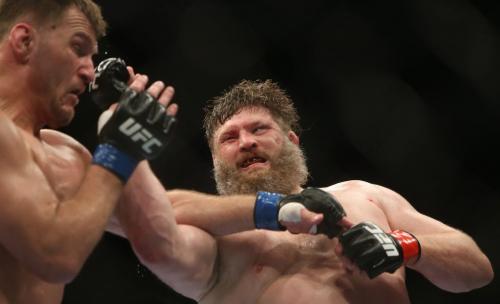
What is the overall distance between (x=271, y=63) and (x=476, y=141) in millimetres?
1019

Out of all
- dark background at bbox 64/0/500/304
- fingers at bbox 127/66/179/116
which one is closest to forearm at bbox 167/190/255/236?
fingers at bbox 127/66/179/116

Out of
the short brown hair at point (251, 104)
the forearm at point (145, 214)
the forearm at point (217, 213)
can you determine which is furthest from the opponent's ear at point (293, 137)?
the forearm at point (145, 214)

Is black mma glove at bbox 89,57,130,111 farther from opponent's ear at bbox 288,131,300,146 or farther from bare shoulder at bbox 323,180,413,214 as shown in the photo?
opponent's ear at bbox 288,131,300,146

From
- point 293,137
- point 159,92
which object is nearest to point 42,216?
point 159,92

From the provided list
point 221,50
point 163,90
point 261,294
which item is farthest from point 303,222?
point 221,50

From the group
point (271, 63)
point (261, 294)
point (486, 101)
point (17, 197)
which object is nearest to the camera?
point (17, 197)

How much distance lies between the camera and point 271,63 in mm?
3184

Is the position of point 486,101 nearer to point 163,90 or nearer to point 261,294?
point 261,294

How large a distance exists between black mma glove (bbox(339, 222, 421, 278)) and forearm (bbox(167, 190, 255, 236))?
0.81 feet

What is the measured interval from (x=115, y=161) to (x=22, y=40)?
1.11ft

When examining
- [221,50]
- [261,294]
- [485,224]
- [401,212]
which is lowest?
[485,224]

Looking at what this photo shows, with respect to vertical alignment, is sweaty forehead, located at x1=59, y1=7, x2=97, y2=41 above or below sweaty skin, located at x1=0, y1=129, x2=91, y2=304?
above

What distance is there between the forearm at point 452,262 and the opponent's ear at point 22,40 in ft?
3.36

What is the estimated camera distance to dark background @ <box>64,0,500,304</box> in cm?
287
